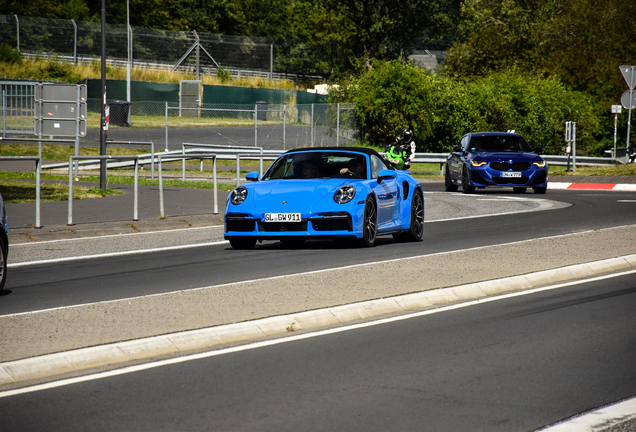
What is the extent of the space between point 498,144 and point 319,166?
44.6 feet

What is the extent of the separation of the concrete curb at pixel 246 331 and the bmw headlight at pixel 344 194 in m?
3.06

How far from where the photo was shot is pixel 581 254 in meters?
11.4

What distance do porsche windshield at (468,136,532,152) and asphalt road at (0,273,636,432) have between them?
18.3 meters

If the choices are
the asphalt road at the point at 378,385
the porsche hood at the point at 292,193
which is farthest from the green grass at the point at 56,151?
the asphalt road at the point at 378,385

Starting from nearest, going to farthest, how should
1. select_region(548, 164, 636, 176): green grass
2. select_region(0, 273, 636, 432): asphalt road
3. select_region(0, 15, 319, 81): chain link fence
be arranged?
select_region(0, 273, 636, 432): asphalt road, select_region(548, 164, 636, 176): green grass, select_region(0, 15, 319, 81): chain link fence

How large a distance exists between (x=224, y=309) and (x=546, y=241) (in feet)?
20.6

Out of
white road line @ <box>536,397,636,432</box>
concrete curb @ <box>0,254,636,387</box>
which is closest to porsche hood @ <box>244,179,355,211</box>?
concrete curb @ <box>0,254,636,387</box>

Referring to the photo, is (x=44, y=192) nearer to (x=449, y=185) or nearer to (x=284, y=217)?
(x=449, y=185)

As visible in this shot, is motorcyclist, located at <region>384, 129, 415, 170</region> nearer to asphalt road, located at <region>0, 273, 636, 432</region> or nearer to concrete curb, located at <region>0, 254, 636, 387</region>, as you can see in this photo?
concrete curb, located at <region>0, 254, 636, 387</region>

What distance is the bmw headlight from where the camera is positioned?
12.2m

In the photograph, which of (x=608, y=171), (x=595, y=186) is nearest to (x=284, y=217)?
(x=595, y=186)

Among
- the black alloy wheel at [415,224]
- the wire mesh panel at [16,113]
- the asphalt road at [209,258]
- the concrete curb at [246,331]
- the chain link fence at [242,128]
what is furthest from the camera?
the chain link fence at [242,128]

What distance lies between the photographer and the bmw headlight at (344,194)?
1219cm

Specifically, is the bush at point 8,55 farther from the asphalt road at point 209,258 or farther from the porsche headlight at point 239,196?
the porsche headlight at point 239,196
